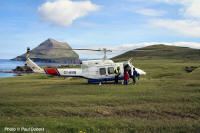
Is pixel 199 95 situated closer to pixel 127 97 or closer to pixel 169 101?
pixel 169 101

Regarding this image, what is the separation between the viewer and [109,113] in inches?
564

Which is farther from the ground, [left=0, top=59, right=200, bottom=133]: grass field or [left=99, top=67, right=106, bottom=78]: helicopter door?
[left=99, top=67, right=106, bottom=78]: helicopter door

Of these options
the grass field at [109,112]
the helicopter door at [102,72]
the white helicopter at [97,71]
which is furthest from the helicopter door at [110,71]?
the grass field at [109,112]

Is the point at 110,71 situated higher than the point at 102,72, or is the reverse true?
the point at 110,71

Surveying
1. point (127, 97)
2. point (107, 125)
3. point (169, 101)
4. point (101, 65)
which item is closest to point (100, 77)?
point (101, 65)

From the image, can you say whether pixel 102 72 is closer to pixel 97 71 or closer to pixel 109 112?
pixel 97 71

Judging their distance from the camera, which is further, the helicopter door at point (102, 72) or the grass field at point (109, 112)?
the helicopter door at point (102, 72)

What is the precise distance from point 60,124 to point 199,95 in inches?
485

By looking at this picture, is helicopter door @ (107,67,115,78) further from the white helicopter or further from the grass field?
the grass field

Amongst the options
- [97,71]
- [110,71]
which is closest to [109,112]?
[110,71]

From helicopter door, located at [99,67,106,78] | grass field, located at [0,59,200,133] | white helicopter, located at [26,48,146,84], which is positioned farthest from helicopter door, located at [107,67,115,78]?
grass field, located at [0,59,200,133]

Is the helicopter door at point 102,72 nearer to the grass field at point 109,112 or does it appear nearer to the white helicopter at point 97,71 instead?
the white helicopter at point 97,71

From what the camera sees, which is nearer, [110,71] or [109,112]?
[109,112]

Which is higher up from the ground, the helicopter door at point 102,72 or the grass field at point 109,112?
the helicopter door at point 102,72
